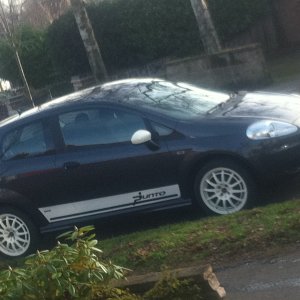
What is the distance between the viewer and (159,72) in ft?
82.4

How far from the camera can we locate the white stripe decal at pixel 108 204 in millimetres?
8492

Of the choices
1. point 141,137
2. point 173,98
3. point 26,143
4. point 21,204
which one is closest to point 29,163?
point 26,143

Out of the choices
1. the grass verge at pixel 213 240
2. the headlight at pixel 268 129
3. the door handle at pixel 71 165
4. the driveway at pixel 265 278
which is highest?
the door handle at pixel 71 165

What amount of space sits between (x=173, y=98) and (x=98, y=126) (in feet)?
3.14

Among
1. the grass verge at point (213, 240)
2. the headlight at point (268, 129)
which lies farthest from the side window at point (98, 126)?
the grass verge at point (213, 240)

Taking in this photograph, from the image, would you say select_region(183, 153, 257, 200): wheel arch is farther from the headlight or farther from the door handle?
the door handle

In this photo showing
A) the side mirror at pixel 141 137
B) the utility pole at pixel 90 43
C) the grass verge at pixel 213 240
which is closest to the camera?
the grass verge at pixel 213 240

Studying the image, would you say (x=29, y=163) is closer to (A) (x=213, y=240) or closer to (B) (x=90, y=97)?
(B) (x=90, y=97)

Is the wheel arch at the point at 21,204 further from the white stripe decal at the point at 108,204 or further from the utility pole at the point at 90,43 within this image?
the utility pole at the point at 90,43

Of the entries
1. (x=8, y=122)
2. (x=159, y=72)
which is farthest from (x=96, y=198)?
(x=159, y=72)

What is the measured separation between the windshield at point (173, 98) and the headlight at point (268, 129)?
726 millimetres

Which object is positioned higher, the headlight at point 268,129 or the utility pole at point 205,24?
the utility pole at point 205,24

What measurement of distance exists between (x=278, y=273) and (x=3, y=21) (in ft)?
68.0

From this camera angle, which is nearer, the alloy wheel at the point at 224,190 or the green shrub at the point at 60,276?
the green shrub at the point at 60,276
